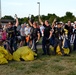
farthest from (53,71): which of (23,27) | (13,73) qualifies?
(23,27)

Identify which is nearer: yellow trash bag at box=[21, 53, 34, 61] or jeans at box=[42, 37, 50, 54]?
yellow trash bag at box=[21, 53, 34, 61]

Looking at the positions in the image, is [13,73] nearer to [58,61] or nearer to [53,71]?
[53,71]

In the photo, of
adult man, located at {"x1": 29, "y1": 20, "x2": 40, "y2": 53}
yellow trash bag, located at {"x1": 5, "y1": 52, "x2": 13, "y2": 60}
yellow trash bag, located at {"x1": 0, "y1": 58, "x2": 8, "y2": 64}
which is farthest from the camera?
adult man, located at {"x1": 29, "y1": 20, "x2": 40, "y2": 53}

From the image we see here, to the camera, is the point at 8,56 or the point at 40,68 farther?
the point at 8,56

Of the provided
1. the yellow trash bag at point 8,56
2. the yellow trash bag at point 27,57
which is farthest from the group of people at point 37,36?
the yellow trash bag at point 27,57

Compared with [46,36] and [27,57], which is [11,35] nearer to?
[46,36]

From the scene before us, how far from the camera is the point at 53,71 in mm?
8711

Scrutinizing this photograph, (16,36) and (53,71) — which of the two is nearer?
(53,71)

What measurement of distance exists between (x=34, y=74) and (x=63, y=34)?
17.2 feet

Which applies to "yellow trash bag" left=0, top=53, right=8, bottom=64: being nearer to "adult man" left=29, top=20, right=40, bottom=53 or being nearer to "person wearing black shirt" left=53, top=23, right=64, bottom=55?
"adult man" left=29, top=20, right=40, bottom=53

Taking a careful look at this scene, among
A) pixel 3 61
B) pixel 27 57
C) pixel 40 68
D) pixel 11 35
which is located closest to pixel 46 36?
pixel 11 35

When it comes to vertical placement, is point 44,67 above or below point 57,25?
below

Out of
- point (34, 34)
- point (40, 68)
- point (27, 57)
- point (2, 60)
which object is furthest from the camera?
point (34, 34)

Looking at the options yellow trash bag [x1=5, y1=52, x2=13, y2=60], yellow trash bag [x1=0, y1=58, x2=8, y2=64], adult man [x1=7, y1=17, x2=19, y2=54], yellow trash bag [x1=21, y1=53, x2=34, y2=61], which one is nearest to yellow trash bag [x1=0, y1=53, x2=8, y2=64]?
yellow trash bag [x1=0, y1=58, x2=8, y2=64]
